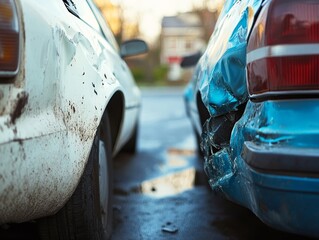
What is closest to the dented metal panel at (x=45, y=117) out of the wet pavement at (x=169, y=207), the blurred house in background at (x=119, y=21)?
the wet pavement at (x=169, y=207)

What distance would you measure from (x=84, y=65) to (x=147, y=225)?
4.23 ft

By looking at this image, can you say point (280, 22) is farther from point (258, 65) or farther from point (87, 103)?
point (87, 103)

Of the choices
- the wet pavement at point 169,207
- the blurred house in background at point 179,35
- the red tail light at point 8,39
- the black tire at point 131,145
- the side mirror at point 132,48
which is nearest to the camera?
the red tail light at point 8,39

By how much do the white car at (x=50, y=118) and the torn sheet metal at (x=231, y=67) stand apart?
1.75ft

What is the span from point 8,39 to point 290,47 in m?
0.99

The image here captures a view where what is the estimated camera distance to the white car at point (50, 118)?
5.21ft

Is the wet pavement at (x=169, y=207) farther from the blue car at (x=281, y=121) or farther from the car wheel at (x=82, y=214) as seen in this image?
the blue car at (x=281, y=121)

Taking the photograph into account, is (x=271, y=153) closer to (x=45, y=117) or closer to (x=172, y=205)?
(x=45, y=117)

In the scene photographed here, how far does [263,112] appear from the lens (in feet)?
5.72

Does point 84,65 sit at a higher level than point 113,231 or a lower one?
higher

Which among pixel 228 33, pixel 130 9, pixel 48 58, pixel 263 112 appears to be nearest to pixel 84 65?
pixel 48 58

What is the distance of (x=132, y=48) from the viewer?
4.76m

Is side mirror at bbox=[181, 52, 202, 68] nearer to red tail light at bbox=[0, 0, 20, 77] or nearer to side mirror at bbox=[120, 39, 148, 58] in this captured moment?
side mirror at bbox=[120, 39, 148, 58]

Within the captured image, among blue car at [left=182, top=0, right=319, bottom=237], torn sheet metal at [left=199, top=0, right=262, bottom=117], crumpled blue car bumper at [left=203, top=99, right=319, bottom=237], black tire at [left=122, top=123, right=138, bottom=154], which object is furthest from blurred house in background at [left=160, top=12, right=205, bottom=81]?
crumpled blue car bumper at [left=203, top=99, right=319, bottom=237]
